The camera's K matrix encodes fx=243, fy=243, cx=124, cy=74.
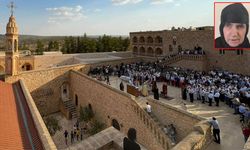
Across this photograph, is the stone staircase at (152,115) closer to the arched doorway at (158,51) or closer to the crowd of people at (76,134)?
the crowd of people at (76,134)

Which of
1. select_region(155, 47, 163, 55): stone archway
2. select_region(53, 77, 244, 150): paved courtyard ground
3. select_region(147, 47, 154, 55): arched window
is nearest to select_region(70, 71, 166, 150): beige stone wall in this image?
select_region(53, 77, 244, 150): paved courtyard ground

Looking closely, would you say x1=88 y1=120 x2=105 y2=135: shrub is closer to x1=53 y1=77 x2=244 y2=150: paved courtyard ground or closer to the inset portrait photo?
x1=53 y1=77 x2=244 y2=150: paved courtyard ground

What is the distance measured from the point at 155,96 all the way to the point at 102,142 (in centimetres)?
792

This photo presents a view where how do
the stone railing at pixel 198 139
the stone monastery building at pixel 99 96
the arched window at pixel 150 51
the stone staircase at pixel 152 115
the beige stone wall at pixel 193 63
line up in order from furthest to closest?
the arched window at pixel 150 51, the beige stone wall at pixel 193 63, the stone staircase at pixel 152 115, the stone monastery building at pixel 99 96, the stone railing at pixel 198 139

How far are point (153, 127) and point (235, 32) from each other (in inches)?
678

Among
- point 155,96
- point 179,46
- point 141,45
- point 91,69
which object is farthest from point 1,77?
point 141,45

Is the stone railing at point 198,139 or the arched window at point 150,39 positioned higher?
the arched window at point 150,39

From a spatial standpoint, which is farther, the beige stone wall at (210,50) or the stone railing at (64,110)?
the beige stone wall at (210,50)

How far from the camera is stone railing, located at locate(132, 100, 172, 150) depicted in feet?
41.0

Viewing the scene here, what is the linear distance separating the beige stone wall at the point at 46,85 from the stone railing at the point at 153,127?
1339 cm

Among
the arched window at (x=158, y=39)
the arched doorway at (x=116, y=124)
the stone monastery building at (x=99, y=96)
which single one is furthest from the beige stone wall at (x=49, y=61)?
the arched doorway at (x=116, y=124)

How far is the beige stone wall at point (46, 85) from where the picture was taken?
81.0 feet

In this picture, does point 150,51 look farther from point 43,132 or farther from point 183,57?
point 43,132

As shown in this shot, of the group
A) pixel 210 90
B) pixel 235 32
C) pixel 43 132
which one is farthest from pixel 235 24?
pixel 43 132
